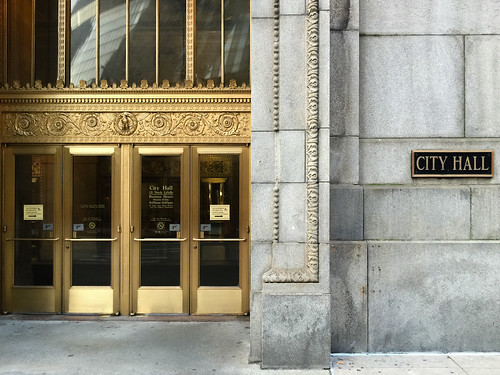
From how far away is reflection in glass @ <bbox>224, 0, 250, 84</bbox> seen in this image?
313 inches

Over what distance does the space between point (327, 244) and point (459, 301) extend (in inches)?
85.3

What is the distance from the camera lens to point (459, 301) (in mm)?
6223

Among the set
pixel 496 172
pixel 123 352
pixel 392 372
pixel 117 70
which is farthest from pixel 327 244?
pixel 117 70

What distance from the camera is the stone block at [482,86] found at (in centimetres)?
650

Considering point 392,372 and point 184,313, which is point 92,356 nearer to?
point 184,313

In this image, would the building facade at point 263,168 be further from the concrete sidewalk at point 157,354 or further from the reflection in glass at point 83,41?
the concrete sidewalk at point 157,354

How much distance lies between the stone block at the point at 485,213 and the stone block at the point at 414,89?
0.94 metres

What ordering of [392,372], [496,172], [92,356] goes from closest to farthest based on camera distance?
[392,372] → [92,356] → [496,172]

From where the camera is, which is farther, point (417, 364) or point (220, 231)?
point (220, 231)

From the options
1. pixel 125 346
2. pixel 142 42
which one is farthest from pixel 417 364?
pixel 142 42

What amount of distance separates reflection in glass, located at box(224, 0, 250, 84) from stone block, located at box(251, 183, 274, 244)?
9.25 feet

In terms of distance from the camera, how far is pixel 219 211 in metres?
7.92

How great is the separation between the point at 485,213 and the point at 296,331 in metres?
3.30

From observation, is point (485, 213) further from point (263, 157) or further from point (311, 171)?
point (263, 157)
